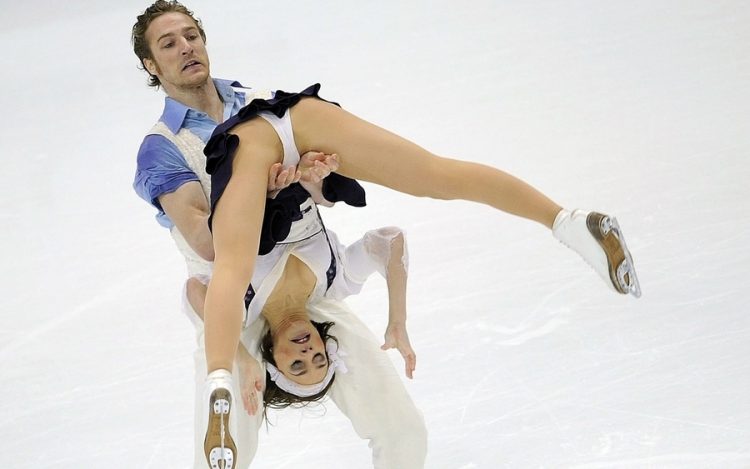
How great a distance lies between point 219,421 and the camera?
7.83 feet

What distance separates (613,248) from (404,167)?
62cm

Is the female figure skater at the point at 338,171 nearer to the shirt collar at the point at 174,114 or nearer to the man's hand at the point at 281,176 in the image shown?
the man's hand at the point at 281,176

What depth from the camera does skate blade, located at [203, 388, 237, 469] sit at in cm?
238

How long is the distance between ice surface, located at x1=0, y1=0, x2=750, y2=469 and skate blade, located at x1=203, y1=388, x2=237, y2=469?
1114 mm

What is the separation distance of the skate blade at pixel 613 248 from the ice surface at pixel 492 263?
777 mm

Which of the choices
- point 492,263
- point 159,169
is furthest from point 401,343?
point 492,263

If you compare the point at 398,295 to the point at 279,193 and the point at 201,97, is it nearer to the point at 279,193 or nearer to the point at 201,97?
the point at 279,193

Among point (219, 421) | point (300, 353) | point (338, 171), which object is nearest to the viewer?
point (219, 421)

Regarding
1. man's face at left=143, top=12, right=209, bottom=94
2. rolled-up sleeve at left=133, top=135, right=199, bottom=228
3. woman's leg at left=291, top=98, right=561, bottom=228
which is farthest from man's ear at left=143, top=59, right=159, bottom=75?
woman's leg at left=291, top=98, right=561, bottom=228

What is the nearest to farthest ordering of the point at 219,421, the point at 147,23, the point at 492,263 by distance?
1. the point at 219,421
2. the point at 147,23
3. the point at 492,263

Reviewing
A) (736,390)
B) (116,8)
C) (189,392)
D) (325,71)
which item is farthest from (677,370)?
(116,8)

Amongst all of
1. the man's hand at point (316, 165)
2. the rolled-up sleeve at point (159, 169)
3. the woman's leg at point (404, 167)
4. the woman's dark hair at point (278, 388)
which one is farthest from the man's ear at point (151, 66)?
the woman's dark hair at point (278, 388)

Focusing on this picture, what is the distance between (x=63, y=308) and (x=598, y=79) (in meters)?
3.62

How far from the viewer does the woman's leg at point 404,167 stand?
109 inches
